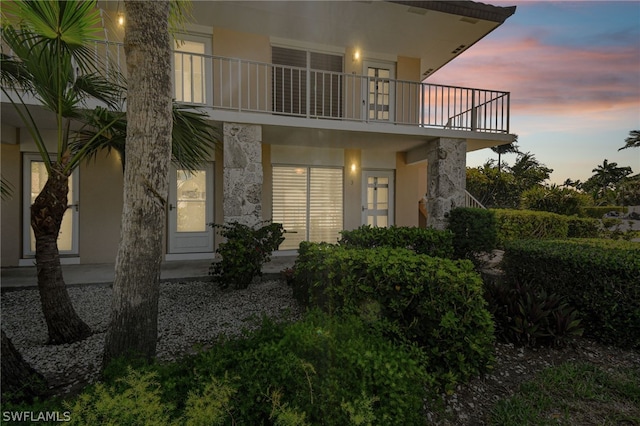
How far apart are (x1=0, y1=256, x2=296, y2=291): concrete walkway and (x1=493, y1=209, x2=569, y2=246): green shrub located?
17.5 feet

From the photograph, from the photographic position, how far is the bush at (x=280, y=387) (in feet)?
4.77

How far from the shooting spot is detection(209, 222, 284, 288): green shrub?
4867 mm

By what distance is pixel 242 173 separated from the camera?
6.21 meters

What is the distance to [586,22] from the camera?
19.7ft

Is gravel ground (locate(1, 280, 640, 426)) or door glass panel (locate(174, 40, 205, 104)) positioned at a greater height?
door glass panel (locate(174, 40, 205, 104))

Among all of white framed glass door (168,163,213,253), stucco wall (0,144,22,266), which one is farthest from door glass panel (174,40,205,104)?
stucco wall (0,144,22,266)

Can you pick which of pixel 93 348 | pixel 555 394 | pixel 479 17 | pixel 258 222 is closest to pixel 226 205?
pixel 258 222

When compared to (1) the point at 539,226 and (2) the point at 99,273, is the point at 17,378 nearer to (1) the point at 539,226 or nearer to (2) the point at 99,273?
(2) the point at 99,273

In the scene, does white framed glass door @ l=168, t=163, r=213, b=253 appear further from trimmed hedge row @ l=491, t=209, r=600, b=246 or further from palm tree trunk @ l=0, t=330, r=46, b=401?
trimmed hedge row @ l=491, t=209, r=600, b=246

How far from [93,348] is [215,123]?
443 centimetres

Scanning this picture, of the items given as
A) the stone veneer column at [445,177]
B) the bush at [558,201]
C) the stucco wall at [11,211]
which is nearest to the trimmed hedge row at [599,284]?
the stone veneer column at [445,177]

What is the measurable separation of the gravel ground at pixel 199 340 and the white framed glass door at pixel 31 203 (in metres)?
2.40

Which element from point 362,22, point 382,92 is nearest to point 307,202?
point 382,92

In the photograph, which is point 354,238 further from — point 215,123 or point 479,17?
point 479,17
